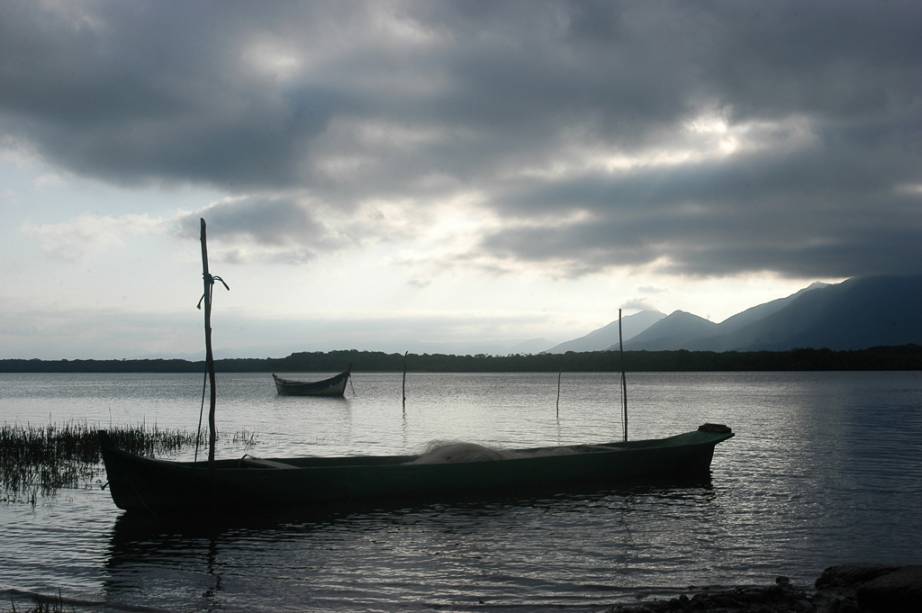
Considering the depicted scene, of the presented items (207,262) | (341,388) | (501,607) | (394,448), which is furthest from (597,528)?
(341,388)

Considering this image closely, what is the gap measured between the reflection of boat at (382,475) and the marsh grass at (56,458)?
4.01m

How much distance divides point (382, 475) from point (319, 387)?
163 ft

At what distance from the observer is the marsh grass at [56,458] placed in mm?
16216

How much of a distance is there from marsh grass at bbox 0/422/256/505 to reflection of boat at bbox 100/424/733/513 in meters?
4.01

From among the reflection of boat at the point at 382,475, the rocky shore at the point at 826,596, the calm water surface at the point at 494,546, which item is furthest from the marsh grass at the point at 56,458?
the rocky shore at the point at 826,596

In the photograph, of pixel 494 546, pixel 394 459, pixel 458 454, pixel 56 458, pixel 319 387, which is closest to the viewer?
pixel 494 546

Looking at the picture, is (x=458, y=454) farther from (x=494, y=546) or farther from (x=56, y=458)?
(x=56, y=458)

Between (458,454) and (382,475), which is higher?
(458,454)

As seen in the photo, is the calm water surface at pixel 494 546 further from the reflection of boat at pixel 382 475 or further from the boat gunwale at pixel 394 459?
the boat gunwale at pixel 394 459

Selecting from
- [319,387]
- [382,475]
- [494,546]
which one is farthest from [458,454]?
[319,387]

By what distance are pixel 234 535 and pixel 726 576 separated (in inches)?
314

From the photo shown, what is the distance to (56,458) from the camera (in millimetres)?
19906

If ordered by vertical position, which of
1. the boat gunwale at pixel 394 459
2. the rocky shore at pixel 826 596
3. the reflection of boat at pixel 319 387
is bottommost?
the reflection of boat at pixel 319 387

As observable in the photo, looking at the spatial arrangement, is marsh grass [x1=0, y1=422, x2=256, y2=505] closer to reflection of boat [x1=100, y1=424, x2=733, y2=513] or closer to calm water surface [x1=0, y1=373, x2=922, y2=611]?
calm water surface [x1=0, y1=373, x2=922, y2=611]
